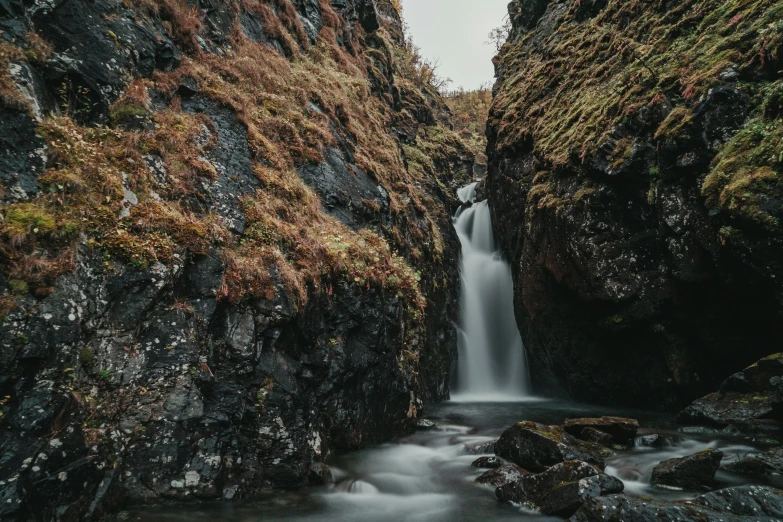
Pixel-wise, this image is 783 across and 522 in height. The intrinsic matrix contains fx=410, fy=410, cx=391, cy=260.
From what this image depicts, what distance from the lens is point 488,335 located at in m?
18.9

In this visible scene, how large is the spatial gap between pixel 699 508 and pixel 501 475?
2968mm

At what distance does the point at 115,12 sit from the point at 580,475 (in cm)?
1174

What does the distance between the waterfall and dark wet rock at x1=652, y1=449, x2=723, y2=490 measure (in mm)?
9930

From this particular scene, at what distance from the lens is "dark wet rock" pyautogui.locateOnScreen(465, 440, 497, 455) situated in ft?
28.6

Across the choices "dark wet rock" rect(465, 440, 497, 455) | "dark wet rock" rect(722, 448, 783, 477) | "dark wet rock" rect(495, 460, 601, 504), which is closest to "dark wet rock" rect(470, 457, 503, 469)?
"dark wet rock" rect(465, 440, 497, 455)

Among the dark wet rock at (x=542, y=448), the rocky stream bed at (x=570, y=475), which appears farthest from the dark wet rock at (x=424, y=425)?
the dark wet rock at (x=542, y=448)

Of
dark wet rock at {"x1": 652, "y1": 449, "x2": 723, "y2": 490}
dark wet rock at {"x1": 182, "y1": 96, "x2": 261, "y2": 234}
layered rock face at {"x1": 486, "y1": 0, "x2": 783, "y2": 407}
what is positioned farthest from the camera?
layered rock face at {"x1": 486, "y1": 0, "x2": 783, "y2": 407}

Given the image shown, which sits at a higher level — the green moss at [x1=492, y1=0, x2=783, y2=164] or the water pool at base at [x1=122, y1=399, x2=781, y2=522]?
the green moss at [x1=492, y1=0, x2=783, y2=164]

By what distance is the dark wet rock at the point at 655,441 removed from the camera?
→ 843cm

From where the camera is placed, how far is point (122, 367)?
5.09 meters

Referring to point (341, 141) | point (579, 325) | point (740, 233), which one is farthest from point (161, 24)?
point (579, 325)

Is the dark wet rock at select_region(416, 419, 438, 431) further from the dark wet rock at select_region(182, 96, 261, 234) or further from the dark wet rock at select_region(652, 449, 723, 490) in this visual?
the dark wet rock at select_region(182, 96, 261, 234)

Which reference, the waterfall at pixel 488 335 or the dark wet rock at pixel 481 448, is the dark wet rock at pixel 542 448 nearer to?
the dark wet rock at pixel 481 448

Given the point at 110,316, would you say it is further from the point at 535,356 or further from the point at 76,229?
the point at 535,356
